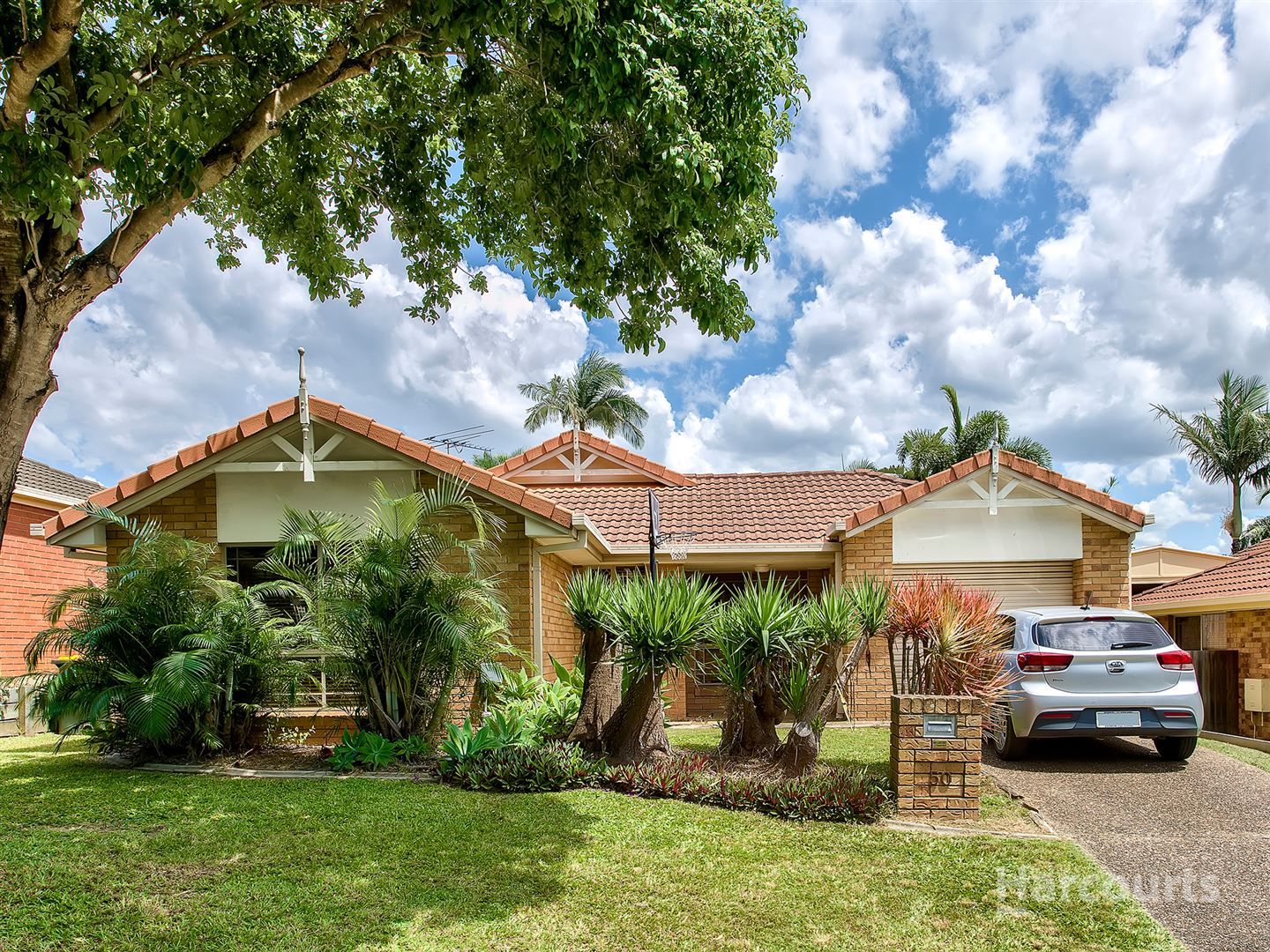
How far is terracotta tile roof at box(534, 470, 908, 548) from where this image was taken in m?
13.8

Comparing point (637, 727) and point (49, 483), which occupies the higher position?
point (49, 483)

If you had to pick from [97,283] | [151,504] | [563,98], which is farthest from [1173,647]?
[151,504]

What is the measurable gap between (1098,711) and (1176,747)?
51.5 inches

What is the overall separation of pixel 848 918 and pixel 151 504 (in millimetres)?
10011

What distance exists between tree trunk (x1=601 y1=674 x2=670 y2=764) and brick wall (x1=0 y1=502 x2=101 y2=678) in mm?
11341

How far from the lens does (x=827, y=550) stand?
13.5m

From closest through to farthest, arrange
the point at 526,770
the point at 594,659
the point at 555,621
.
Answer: the point at 526,770
the point at 594,659
the point at 555,621

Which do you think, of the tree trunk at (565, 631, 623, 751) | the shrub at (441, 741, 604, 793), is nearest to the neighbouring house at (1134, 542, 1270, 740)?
the tree trunk at (565, 631, 623, 751)

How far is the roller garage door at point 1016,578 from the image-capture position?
13.4 meters

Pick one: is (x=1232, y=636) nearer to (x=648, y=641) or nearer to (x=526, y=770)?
(x=648, y=641)

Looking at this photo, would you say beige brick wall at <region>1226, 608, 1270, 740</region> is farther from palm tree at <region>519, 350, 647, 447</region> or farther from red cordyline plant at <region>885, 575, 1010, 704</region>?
palm tree at <region>519, 350, 647, 447</region>
